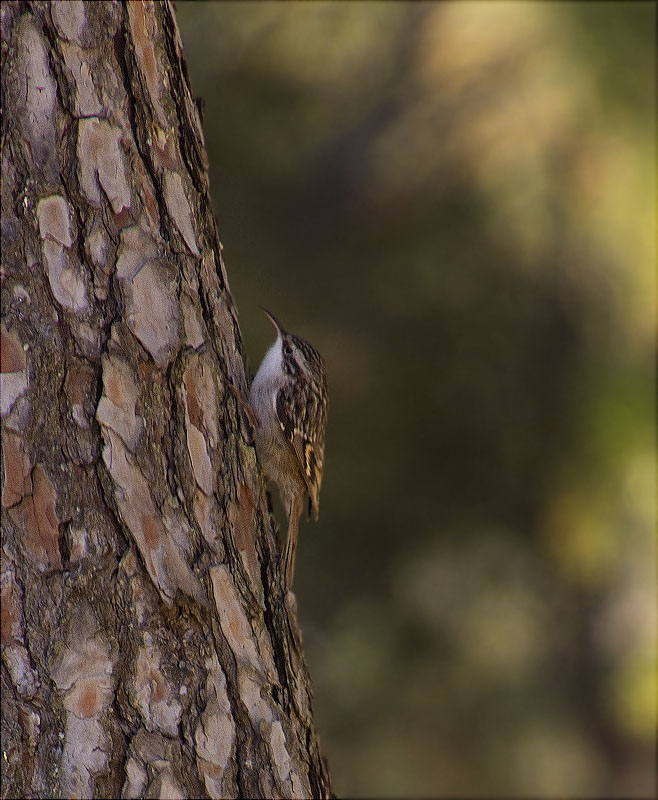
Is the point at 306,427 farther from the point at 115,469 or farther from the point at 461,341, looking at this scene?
the point at 461,341

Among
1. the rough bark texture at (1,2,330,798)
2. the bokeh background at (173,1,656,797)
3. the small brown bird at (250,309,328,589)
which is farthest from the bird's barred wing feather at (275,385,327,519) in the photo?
the rough bark texture at (1,2,330,798)

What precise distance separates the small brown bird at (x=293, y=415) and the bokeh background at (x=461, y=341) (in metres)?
0.73

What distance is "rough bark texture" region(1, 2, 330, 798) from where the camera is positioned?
1.34m

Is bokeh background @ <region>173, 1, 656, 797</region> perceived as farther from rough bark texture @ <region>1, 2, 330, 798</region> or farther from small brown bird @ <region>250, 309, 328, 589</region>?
rough bark texture @ <region>1, 2, 330, 798</region>

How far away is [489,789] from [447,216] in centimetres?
238

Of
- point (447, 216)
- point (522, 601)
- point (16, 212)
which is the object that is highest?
point (447, 216)

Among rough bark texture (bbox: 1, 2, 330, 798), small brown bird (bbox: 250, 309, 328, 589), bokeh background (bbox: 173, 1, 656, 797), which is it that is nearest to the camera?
rough bark texture (bbox: 1, 2, 330, 798)

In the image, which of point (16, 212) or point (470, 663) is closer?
point (16, 212)

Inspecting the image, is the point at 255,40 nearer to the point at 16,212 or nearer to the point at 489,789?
the point at 16,212

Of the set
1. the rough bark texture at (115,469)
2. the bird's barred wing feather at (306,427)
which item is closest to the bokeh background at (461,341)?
the bird's barred wing feather at (306,427)

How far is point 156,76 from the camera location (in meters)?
1.51

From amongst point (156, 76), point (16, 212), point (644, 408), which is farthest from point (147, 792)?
point (644, 408)

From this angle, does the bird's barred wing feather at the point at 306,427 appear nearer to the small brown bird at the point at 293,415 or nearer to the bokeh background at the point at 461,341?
the small brown bird at the point at 293,415

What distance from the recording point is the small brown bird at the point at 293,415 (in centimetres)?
242
